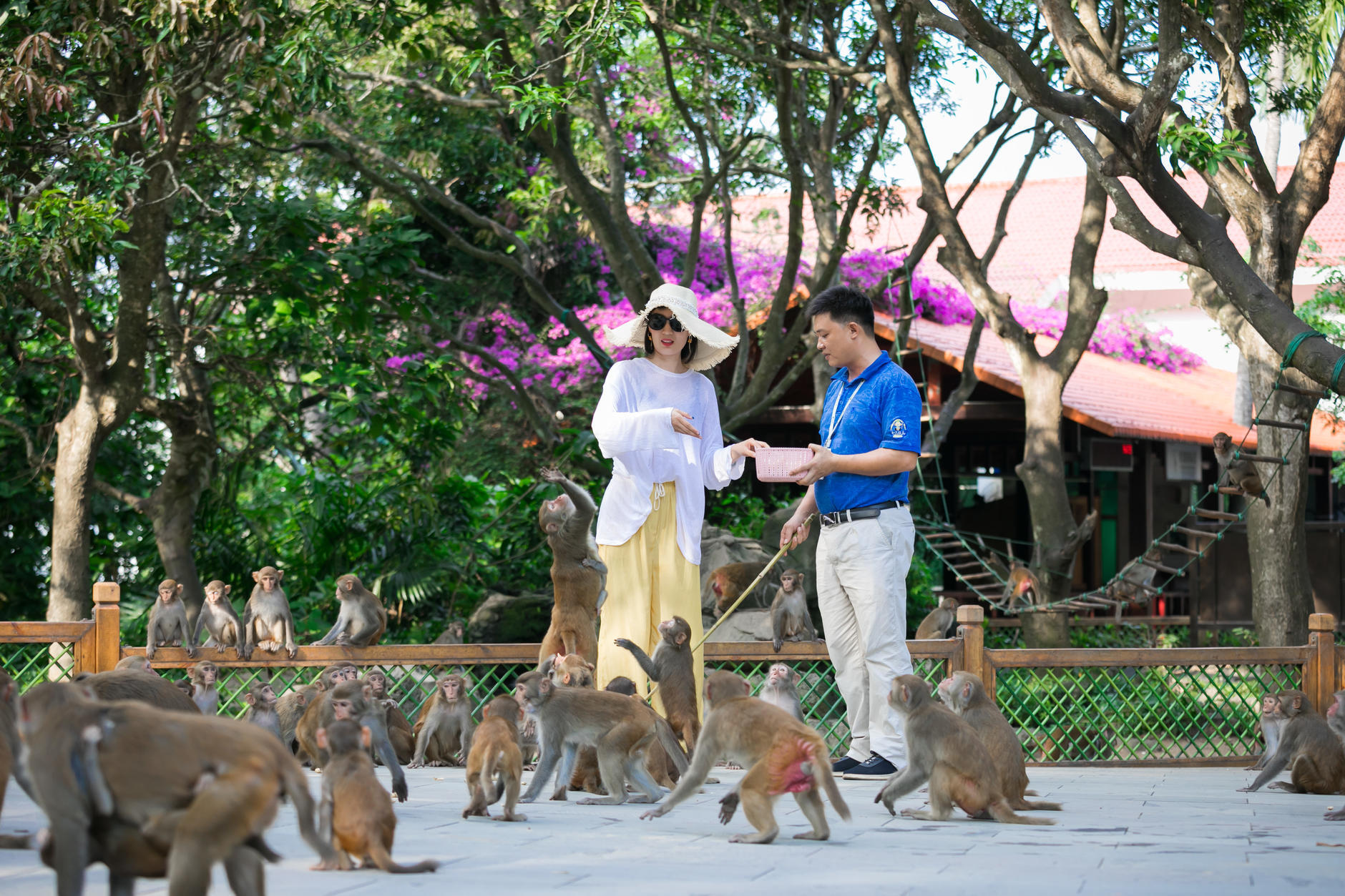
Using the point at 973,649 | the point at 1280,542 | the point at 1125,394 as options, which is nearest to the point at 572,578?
the point at 973,649

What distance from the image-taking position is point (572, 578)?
24.2 ft

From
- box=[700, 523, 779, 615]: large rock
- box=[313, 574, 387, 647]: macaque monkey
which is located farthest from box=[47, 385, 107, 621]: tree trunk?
box=[700, 523, 779, 615]: large rock

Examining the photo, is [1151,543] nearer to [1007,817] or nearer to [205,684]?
[1007,817]

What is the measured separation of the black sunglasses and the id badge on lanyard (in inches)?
33.2

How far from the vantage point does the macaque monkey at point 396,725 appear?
6953mm

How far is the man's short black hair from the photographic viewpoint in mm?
6090

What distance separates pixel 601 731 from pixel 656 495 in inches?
48.8

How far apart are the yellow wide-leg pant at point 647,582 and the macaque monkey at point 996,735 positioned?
1.28m

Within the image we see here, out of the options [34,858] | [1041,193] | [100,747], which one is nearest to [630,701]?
[34,858]

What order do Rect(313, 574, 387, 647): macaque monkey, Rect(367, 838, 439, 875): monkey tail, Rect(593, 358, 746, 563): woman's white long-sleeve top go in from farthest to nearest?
1. Rect(313, 574, 387, 647): macaque monkey
2. Rect(593, 358, 746, 563): woman's white long-sleeve top
3. Rect(367, 838, 439, 875): monkey tail

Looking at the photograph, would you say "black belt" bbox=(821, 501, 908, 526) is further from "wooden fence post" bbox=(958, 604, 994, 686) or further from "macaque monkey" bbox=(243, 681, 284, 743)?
"macaque monkey" bbox=(243, 681, 284, 743)

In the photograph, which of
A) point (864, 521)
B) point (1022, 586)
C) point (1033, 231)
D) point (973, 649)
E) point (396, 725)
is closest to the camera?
point (864, 521)

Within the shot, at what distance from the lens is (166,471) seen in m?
11.9

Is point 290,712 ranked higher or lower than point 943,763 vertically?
lower
